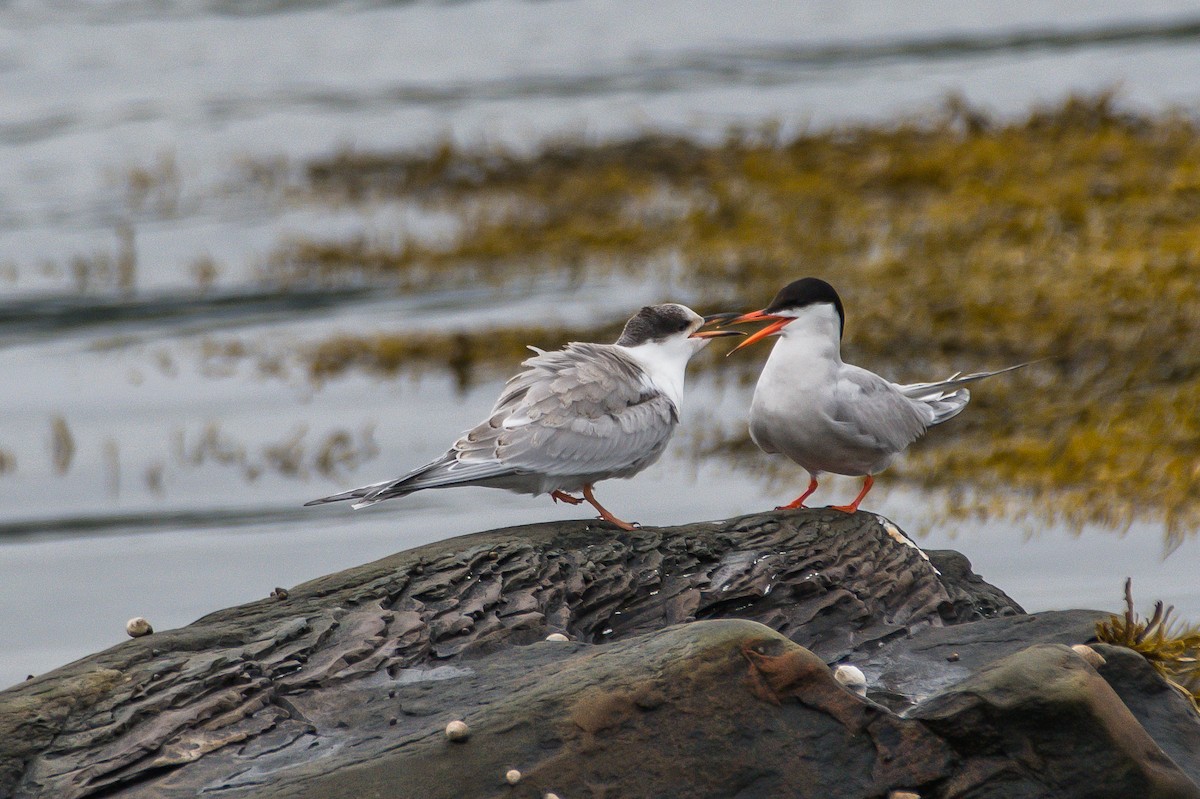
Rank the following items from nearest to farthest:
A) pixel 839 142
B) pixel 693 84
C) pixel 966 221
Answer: pixel 966 221 → pixel 839 142 → pixel 693 84

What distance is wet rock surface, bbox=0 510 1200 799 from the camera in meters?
4.05

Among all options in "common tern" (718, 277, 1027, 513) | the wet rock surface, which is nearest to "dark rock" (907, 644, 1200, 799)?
the wet rock surface

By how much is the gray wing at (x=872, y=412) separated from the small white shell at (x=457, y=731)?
2.20m

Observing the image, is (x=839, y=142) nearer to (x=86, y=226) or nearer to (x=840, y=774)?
(x=86, y=226)

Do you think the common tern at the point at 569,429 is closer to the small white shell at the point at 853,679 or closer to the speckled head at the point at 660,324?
the speckled head at the point at 660,324

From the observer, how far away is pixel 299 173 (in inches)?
717

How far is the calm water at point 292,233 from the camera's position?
9031mm

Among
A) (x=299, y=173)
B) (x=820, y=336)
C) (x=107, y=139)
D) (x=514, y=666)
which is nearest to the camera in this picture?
(x=514, y=666)

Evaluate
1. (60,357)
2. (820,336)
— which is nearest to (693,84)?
(60,357)

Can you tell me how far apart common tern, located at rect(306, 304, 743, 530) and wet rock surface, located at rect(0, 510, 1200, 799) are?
644 mm

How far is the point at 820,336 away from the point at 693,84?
16521mm

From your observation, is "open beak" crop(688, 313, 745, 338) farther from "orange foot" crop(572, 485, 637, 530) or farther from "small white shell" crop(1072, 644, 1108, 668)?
"small white shell" crop(1072, 644, 1108, 668)

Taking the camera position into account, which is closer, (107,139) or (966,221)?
(966,221)

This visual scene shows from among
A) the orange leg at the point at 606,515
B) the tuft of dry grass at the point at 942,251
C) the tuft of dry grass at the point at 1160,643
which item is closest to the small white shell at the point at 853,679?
the tuft of dry grass at the point at 1160,643
